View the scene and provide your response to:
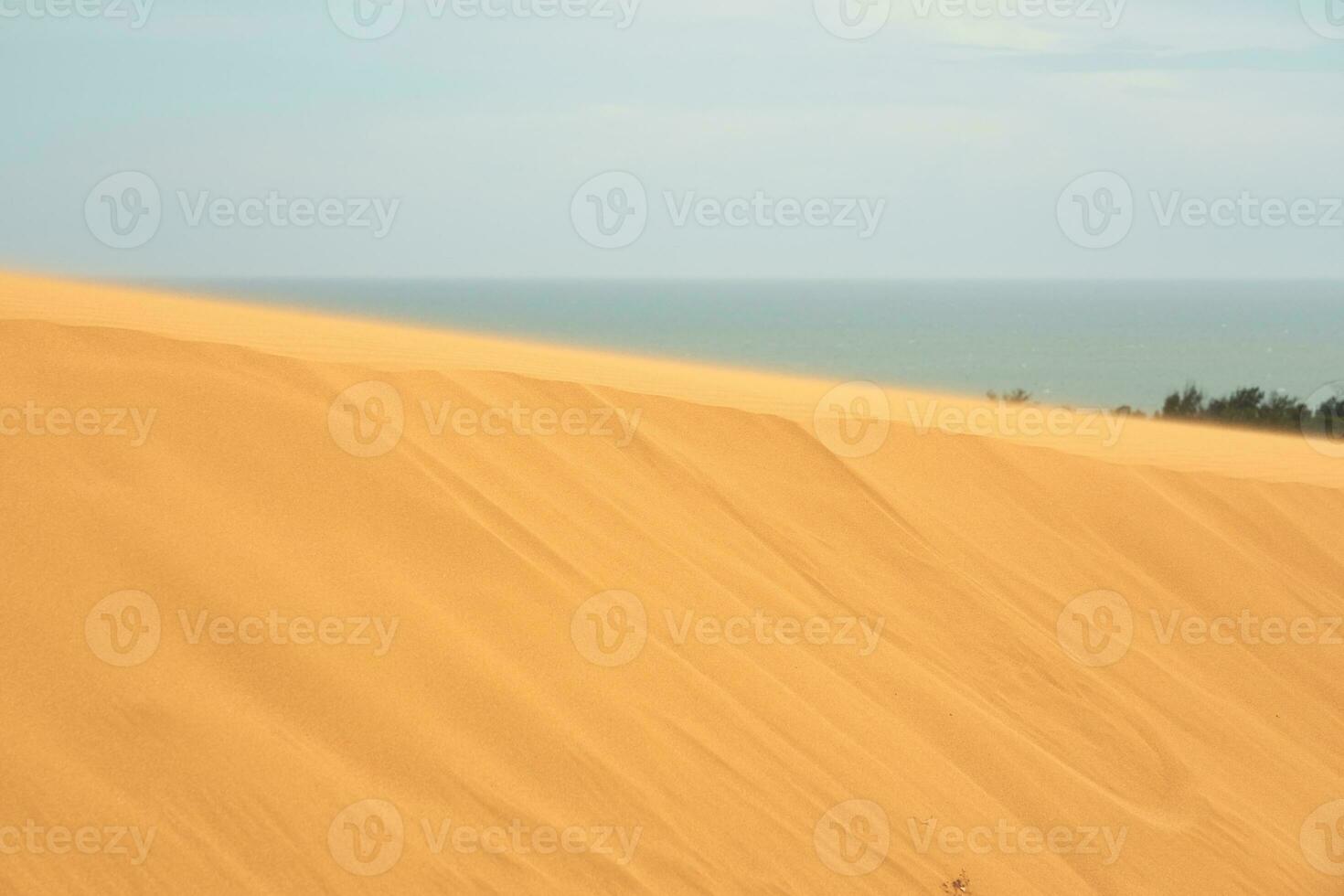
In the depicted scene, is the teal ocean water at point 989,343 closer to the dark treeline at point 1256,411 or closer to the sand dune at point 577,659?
the dark treeline at point 1256,411

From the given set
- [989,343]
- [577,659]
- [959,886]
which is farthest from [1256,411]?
[989,343]

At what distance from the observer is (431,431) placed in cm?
586

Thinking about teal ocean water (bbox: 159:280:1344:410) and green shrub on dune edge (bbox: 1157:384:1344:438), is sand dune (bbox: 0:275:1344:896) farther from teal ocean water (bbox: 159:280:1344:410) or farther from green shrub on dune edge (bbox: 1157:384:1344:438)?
teal ocean water (bbox: 159:280:1344:410)

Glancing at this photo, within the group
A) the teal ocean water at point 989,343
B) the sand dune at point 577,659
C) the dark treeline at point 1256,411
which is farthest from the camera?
the teal ocean water at point 989,343

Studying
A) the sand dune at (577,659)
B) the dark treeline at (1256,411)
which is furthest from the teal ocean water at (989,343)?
the sand dune at (577,659)

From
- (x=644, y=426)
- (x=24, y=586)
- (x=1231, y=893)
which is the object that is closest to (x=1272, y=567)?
(x=1231, y=893)

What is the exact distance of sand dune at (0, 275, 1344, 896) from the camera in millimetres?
3789

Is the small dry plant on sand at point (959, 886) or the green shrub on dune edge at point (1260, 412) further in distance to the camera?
the green shrub on dune edge at point (1260, 412)

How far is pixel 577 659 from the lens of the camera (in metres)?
4.71

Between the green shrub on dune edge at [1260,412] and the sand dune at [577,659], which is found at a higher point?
the green shrub on dune edge at [1260,412]

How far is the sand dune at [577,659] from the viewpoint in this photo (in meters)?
3.79

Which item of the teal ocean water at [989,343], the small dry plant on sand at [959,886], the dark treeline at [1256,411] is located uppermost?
the teal ocean water at [989,343]

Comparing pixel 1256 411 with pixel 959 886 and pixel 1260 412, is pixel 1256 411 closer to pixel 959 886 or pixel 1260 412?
pixel 1260 412

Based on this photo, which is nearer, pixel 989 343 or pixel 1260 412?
pixel 1260 412
